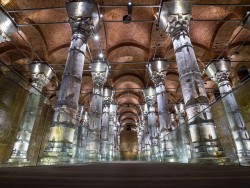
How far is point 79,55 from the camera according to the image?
246 inches

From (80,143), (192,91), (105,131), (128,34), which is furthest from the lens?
(105,131)

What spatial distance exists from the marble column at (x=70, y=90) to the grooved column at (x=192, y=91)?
323 cm

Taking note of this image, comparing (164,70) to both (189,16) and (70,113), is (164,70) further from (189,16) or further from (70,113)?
(70,113)

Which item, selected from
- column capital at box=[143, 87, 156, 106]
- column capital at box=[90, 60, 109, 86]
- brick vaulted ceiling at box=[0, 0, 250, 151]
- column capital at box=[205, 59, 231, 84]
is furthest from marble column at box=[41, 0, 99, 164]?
column capital at box=[143, 87, 156, 106]

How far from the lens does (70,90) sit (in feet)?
18.1

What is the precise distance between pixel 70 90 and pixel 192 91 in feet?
13.1

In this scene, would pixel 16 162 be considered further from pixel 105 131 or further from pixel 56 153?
pixel 105 131

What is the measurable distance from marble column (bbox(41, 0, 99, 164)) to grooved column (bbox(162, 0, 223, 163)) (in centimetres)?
323

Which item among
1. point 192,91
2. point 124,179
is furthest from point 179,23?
point 124,179

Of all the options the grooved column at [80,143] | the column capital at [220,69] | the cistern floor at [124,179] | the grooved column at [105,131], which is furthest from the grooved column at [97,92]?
the cistern floor at [124,179]

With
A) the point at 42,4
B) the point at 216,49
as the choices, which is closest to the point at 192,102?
the point at 216,49

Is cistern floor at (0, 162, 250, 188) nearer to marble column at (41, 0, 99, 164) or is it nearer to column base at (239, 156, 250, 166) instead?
column base at (239, 156, 250, 166)

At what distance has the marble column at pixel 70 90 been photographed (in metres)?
4.61

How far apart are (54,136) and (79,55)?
3.06 meters
